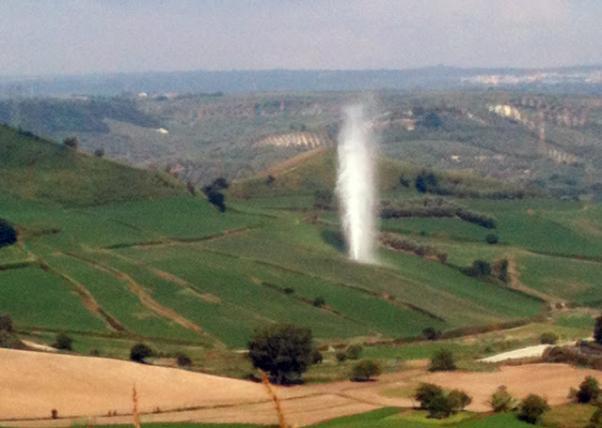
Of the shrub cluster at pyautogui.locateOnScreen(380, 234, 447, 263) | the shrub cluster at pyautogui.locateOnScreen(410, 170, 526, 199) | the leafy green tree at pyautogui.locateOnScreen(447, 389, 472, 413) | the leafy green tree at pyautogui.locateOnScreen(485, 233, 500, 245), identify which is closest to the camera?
the leafy green tree at pyautogui.locateOnScreen(447, 389, 472, 413)

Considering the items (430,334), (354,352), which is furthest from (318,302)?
(354,352)

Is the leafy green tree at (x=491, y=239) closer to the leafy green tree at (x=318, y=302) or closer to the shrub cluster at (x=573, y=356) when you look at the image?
the leafy green tree at (x=318, y=302)

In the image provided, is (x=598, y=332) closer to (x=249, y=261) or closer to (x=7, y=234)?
(x=249, y=261)

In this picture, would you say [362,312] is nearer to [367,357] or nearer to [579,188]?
[367,357]

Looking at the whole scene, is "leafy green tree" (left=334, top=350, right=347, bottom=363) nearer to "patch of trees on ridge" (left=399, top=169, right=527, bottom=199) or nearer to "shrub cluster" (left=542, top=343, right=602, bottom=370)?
"shrub cluster" (left=542, top=343, right=602, bottom=370)

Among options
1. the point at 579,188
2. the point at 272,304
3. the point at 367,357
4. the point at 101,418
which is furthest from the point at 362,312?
the point at 579,188

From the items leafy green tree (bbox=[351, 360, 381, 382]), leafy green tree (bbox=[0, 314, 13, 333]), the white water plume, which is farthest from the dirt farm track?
the white water plume
